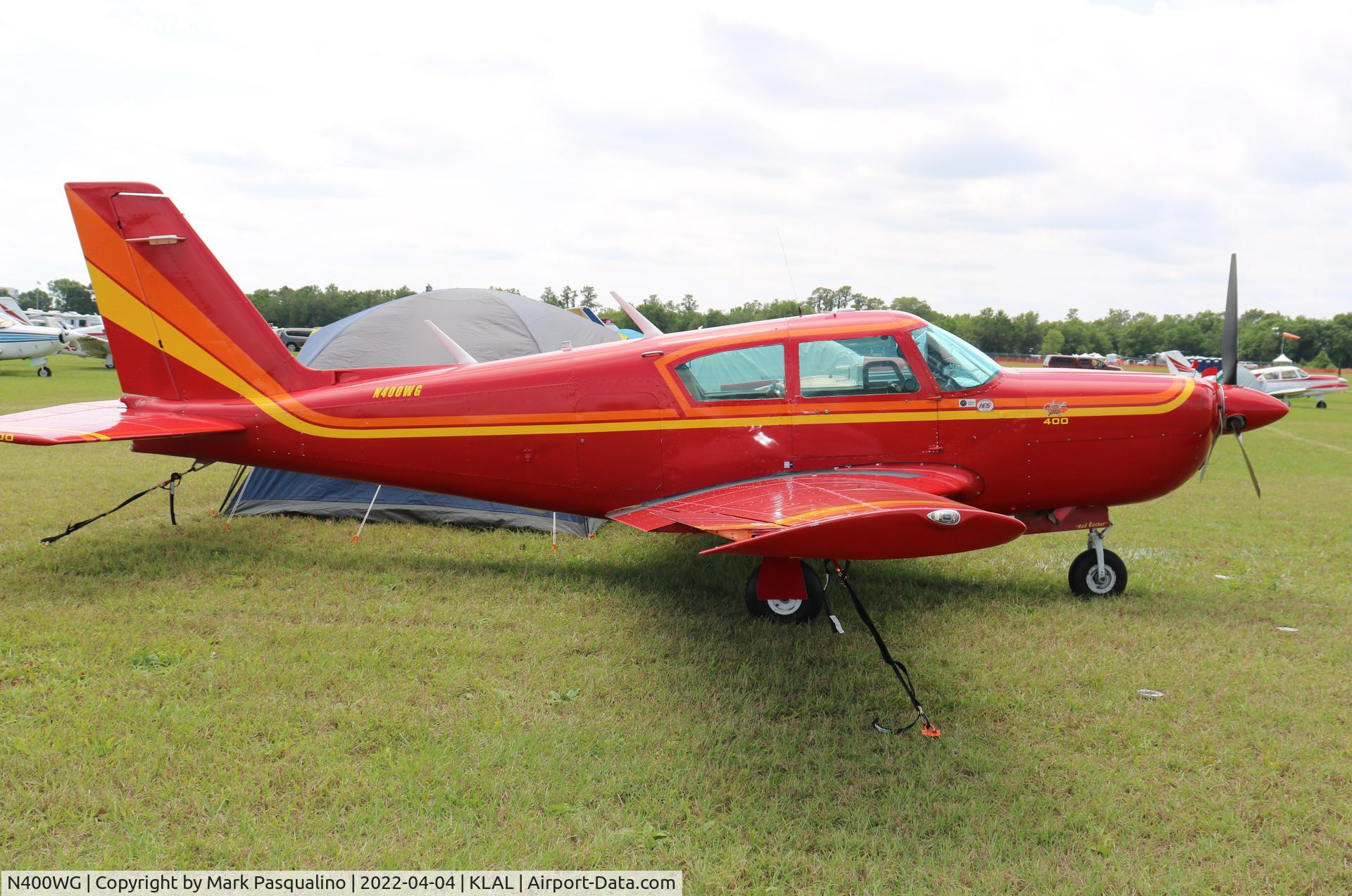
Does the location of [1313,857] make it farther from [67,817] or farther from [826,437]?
[67,817]

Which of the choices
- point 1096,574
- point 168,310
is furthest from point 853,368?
point 168,310

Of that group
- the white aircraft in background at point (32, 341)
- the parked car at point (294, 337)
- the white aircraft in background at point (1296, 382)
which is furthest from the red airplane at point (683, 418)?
the white aircraft in background at point (32, 341)

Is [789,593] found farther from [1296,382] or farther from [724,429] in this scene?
[1296,382]

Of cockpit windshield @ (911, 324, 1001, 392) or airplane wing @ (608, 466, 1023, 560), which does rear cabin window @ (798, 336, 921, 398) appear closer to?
cockpit windshield @ (911, 324, 1001, 392)

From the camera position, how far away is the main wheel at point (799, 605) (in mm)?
5781

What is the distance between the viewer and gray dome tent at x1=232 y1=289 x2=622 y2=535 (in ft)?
27.5

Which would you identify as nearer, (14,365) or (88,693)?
(88,693)

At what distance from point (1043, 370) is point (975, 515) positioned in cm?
326

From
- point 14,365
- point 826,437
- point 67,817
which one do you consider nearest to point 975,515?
point 826,437

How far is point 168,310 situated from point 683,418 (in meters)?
4.45

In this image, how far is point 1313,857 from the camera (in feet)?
10.7

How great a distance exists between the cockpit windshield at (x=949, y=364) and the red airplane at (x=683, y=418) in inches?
0.8

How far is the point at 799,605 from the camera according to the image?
19.0ft

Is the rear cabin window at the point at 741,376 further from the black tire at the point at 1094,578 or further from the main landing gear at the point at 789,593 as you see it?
the black tire at the point at 1094,578
